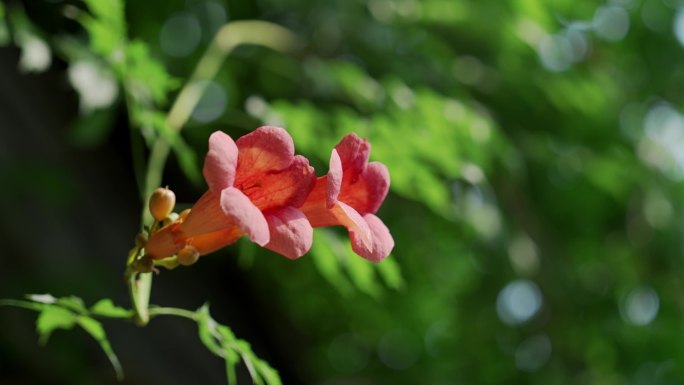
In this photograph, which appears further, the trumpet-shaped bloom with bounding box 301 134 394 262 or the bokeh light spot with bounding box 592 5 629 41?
the bokeh light spot with bounding box 592 5 629 41

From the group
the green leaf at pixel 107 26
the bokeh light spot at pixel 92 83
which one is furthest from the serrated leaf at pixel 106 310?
the bokeh light spot at pixel 92 83

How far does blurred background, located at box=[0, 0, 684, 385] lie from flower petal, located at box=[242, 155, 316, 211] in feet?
3.71

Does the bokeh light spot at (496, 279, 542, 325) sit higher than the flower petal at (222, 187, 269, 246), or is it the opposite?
the flower petal at (222, 187, 269, 246)

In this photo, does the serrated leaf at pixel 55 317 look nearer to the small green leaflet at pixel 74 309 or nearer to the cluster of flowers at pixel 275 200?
the small green leaflet at pixel 74 309

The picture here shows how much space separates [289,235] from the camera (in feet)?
2.90

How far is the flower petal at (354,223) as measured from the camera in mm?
A: 932

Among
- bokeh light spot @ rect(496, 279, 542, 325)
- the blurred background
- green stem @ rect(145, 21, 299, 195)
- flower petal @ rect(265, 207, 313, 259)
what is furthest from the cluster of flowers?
bokeh light spot @ rect(496, 279, 542, 325)

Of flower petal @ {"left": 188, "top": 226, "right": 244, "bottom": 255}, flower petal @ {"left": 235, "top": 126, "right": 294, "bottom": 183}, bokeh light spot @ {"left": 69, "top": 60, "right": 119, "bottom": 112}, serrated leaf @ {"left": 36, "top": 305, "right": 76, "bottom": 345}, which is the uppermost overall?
flower petal @ {"left": 235, "top": 126, "right": 294, "bottom": 183}

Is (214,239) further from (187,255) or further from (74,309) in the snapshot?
(74,309)

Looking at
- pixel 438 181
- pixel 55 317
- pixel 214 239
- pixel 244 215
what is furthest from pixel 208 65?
pixel 244 215

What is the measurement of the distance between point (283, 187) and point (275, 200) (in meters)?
0.02

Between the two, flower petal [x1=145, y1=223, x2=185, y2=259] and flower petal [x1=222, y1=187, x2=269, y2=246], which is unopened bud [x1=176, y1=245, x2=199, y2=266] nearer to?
flower petal [x1=145, y1=223, x2=185, y2=259]

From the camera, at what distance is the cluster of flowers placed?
0.85 metres

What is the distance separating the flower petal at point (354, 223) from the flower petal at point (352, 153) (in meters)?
0.07
